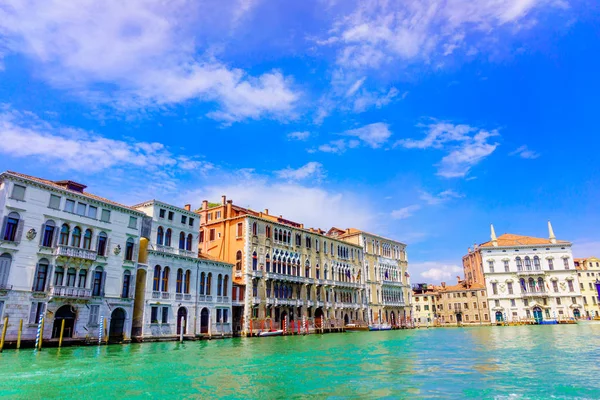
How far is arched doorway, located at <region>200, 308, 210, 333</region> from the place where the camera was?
35.1m

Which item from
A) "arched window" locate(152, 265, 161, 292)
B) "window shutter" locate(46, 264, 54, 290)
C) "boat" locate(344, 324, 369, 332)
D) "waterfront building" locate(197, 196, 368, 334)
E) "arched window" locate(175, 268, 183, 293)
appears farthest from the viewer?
"boat" locate(344, 324, 369, 332)

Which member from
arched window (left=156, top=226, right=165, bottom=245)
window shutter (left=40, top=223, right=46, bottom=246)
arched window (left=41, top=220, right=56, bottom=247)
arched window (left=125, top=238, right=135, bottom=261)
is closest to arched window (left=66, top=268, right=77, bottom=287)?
arched window (left=41, top=220, right=56, bottom=247)

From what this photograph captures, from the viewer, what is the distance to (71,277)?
26594 mm

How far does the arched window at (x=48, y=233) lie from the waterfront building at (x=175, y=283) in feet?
21.5

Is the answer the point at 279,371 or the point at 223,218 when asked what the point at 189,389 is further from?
the point at 223,218

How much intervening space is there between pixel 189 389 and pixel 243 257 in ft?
97.8

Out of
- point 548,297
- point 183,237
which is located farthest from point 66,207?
point 548,297

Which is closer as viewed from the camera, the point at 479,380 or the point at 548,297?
the point at 479,380

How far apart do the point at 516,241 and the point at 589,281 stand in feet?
59.3

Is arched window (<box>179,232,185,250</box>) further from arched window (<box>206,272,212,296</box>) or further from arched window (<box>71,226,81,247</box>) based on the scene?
arched window (<box>71,226,81,247</box>)

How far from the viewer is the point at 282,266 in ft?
147

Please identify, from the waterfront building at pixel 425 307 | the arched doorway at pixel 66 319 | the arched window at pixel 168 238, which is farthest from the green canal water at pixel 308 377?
the waterfront building at pixel 425 307

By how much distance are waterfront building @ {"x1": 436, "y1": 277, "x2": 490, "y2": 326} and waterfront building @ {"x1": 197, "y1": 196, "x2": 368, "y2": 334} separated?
2802 cm

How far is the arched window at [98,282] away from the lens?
27734 millimetres
